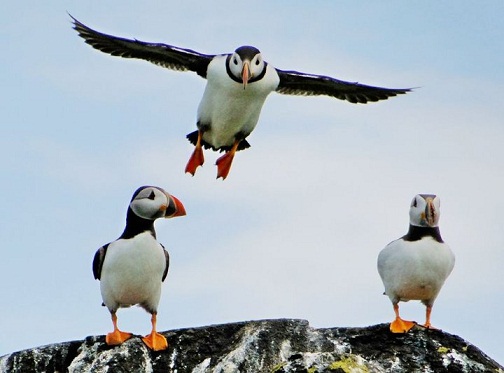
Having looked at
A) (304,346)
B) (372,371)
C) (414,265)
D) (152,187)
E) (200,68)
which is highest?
(200,68)

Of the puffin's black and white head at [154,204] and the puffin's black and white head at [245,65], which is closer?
the puffin's black and white head at [154,204]

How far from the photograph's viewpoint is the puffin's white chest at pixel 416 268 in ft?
31.1

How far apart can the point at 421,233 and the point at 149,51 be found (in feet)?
16.9

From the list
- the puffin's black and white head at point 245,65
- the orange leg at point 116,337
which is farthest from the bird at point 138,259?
the puffin's black and white head at point 245,65

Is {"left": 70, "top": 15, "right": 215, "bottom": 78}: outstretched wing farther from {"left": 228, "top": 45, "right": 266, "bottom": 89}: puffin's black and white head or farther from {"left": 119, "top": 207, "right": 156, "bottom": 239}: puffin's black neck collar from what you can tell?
{"left": 119, "top": 207, "right": 156, "bottom": 239}: puffin's black neck collar

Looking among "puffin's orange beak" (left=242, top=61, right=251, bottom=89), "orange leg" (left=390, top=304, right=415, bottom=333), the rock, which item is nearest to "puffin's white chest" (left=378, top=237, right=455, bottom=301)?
"orange leg" (left=390, top=304, right=415, bottom=333)

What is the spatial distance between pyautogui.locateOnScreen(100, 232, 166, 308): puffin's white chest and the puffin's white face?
195 cm

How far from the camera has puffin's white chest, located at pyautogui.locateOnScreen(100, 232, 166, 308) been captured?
935 cm

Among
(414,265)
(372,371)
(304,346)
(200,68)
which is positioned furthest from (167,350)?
(200,68)

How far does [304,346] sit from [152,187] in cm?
185

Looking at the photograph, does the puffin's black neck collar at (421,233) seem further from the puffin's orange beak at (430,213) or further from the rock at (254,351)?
the rock at (254,351)

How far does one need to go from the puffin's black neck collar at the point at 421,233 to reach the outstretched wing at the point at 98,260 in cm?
231

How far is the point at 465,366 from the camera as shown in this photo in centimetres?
823

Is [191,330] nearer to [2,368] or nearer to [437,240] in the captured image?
[2,368]
